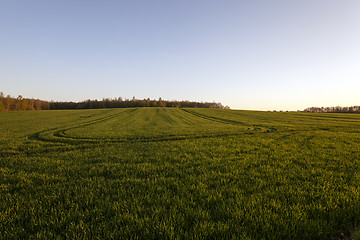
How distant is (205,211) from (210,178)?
6.47ft

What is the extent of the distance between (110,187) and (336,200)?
667 cm

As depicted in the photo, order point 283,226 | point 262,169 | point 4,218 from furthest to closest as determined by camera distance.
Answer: point 262,169 < point 4,218 < point 283,226

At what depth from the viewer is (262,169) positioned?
6.37 meters

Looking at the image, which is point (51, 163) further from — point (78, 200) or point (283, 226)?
point (283, 226)

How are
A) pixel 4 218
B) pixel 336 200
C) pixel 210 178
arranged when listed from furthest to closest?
pixel 210 178 → pixel 336 200 → pixel 4 218

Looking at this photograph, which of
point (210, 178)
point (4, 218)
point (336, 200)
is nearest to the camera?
point (4, 218)

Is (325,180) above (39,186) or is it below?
above

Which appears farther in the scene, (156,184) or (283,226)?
(156,184)

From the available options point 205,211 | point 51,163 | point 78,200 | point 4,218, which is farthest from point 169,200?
point 51,163

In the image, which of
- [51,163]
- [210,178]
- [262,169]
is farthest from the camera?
[51,163]

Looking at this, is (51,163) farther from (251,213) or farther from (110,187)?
(251,213)

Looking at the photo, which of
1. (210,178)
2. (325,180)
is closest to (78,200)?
(210,178)

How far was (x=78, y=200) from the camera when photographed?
424cm

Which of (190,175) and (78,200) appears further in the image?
(190,175)
